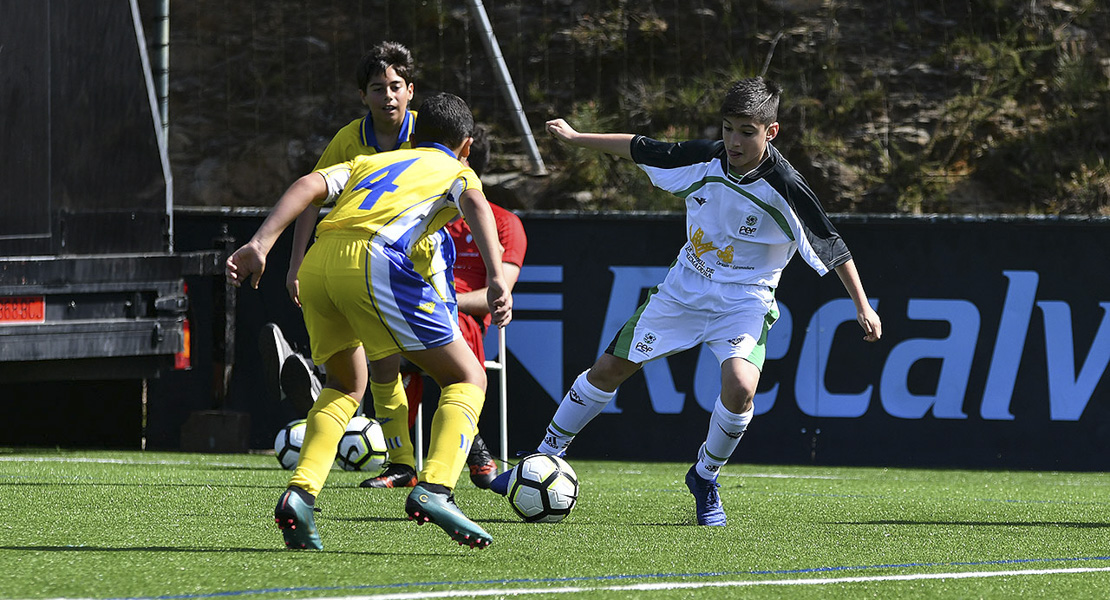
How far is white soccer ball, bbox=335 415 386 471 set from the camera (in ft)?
23.0

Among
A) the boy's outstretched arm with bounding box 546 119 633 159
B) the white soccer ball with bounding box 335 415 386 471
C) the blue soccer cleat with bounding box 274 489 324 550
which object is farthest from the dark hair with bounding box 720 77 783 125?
the white soccer ball with bounding box 335 415 386 471

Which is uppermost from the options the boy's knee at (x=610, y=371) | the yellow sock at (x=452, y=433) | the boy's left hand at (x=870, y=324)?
the boy's left hand at (x=870, y=324)

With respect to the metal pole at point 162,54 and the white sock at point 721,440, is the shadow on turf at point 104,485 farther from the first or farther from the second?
the metal pole at point 162,54

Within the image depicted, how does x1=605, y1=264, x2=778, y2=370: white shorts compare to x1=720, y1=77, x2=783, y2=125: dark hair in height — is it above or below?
below

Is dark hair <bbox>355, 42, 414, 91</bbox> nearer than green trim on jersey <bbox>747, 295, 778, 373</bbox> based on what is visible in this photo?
No

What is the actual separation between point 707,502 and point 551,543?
1033 millimetres

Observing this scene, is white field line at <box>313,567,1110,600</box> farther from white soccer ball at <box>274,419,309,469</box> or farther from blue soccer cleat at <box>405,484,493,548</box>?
white soccer ball at <box>274,419,309,469</box>

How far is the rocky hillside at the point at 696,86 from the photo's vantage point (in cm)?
1499

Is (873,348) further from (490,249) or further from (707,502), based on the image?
(490,249)

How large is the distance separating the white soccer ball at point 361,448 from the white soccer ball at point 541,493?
2091mm

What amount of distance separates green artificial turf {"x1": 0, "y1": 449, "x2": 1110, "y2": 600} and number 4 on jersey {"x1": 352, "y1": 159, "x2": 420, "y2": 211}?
1.06 metres

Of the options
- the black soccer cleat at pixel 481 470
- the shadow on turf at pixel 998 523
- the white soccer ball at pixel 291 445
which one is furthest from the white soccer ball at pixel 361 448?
the shadow on turf at pixel 998 523

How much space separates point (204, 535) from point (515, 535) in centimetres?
100

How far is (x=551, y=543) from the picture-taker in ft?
14.3
